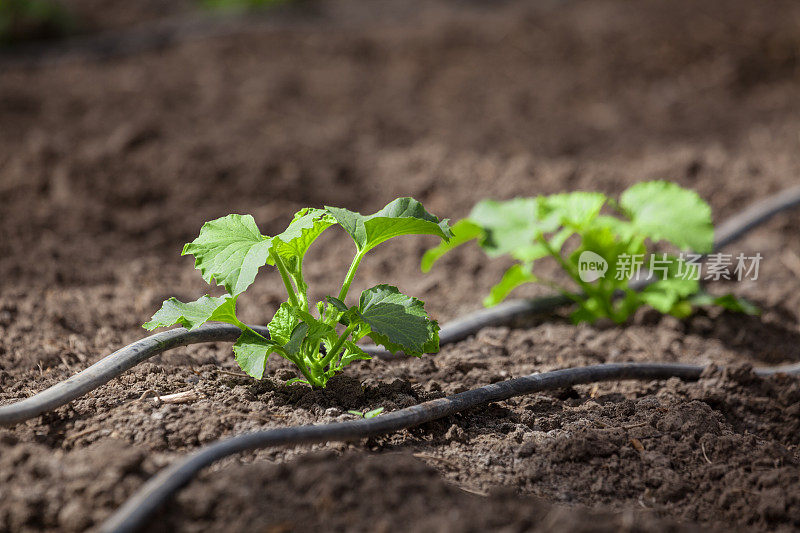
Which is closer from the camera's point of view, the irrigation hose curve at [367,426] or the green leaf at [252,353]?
the irrigation hose curve at [367,426]

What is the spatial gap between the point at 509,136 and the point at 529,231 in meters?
2.25

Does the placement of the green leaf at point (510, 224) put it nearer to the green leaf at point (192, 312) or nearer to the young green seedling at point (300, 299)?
the young green seedling at point (300, 299)

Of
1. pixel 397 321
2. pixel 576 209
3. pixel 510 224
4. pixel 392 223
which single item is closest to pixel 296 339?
pixel 397 321

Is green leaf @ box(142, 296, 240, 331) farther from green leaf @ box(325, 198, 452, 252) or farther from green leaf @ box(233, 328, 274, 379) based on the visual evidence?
green leaf @ box(325, 198, 452, 252)

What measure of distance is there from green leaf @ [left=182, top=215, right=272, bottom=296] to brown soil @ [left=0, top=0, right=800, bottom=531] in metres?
0.39

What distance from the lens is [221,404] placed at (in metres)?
1.92

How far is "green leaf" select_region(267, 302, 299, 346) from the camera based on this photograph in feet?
6.19

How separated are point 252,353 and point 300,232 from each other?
1.21ft

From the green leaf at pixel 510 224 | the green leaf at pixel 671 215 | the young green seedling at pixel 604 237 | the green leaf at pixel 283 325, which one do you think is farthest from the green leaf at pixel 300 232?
the green leaf at pixel 671 215

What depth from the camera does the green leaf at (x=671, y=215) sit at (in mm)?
2428

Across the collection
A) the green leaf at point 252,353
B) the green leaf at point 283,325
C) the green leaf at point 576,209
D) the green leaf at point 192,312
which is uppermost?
the green leaf at point 576,209

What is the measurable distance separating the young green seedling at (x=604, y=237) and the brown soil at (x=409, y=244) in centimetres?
15

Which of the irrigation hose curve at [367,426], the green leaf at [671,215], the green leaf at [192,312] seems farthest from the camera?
the green leaf at [671,215]

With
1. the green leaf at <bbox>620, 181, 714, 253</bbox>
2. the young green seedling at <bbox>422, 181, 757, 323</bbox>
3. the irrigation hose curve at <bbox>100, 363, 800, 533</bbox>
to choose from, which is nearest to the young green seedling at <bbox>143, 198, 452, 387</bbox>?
the irrigation hose curve at <bbox>100, 363, 800, 533</bbox>
